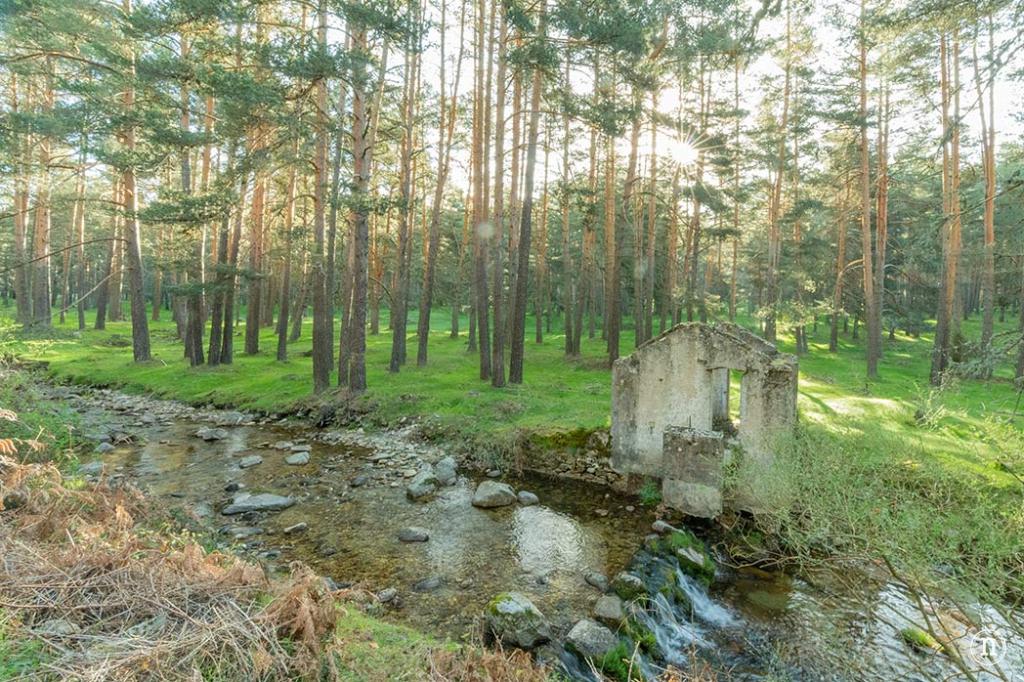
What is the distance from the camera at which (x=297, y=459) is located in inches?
475

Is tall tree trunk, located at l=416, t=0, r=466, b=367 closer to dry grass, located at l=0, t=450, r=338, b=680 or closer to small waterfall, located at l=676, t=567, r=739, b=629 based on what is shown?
small waterfall, located at l=676, t=567, r=739, b=629

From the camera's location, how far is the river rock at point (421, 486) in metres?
10.2

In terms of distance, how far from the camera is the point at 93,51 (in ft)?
53.1

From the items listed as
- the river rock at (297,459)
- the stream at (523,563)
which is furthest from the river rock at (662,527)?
the river rock at (297,459)

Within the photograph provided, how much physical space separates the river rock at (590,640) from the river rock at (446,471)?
5.54 m

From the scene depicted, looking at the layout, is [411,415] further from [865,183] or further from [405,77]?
[865,183]

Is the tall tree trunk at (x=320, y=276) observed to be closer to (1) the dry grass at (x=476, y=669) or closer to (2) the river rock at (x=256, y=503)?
(2) the river rock at (x=256, y=503)

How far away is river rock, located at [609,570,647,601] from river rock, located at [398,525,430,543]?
10.7 feet

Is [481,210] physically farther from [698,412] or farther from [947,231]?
[947,231]

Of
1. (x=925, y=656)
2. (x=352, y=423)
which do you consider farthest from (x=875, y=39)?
(x=352, y=423)

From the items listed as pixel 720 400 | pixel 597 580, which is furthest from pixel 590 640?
pixel 720 400

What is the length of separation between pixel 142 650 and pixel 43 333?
16.3 meters

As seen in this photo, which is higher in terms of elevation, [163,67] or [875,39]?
[163,67]

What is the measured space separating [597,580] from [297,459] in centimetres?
804
